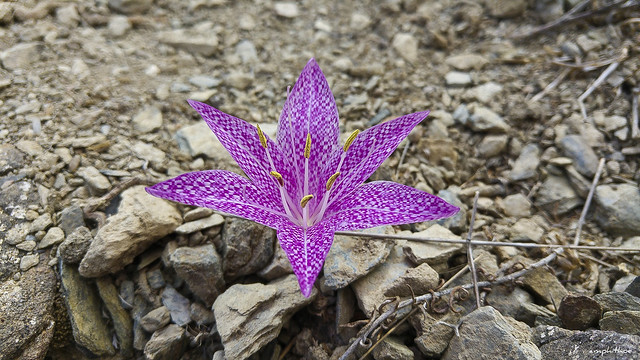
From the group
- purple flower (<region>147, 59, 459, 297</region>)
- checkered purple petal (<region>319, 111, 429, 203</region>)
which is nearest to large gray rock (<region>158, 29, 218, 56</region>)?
purple flower (<region>147, 59, 459, 297</region>)

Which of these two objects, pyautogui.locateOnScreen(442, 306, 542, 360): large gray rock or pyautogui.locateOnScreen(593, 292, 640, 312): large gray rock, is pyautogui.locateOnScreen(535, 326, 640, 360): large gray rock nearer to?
pyautogui.locateOnScreen(442, 306, 542, 360): large gray rock

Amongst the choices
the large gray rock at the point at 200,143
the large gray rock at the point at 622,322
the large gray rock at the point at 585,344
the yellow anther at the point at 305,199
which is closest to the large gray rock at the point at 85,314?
the large gray rock at the point at 200,143

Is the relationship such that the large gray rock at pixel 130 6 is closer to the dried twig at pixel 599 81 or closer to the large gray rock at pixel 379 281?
the large gray rock at pixel 379 281

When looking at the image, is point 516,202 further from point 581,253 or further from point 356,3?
point 356,3

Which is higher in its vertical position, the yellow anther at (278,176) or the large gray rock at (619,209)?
the yellow anther at (278,176)

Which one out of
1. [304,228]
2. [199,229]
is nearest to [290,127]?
[304,228]
